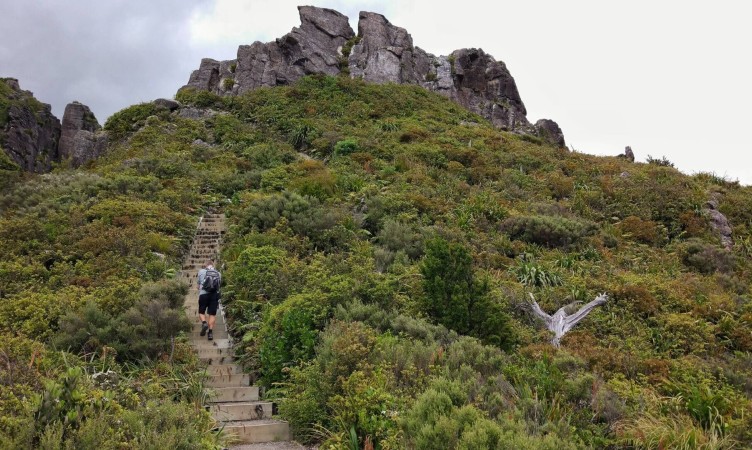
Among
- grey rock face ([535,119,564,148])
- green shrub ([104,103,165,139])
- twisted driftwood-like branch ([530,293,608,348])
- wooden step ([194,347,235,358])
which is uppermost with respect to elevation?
→ grey rock face ([535,119,564,148])

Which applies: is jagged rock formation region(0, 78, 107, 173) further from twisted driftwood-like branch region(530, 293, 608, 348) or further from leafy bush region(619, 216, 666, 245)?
twisted driftwood-like branch region(530, 293, 608, 348)


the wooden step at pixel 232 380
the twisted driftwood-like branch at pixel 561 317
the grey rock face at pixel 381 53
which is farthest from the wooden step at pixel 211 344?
the grey rock face at pixel 381 53

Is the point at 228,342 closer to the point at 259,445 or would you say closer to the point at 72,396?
the point at 259,445

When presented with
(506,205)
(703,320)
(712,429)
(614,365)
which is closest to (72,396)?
(712,429)

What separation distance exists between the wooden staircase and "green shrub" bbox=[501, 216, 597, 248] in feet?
32.8

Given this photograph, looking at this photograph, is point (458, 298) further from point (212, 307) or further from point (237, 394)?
point (212, 307)

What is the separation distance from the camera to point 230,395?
7453mm

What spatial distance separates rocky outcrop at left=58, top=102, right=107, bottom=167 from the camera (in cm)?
3192

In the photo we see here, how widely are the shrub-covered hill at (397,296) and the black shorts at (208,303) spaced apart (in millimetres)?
598

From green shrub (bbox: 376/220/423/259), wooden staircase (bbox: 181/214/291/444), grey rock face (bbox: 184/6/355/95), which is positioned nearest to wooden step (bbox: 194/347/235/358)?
wooden staircase (bbox: 181/214/291/444)

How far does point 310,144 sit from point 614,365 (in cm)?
2230

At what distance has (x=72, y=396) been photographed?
4.18 m

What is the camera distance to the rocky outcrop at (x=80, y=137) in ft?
105

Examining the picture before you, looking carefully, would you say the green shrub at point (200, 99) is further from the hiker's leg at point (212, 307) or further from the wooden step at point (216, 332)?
the hiker's leg at point (212, 307)
